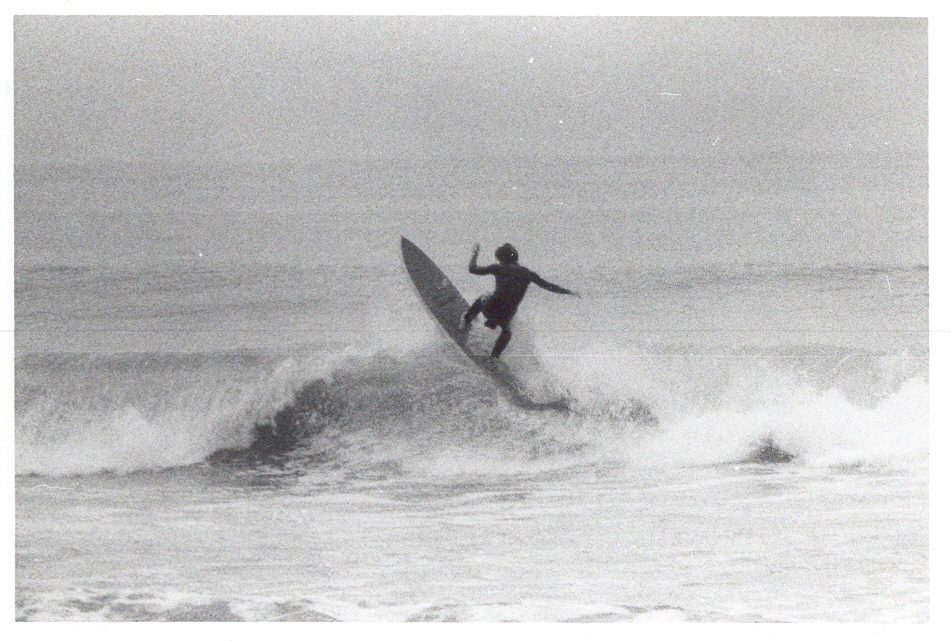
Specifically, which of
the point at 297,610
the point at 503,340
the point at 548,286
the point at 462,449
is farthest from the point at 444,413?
the point at 297,610

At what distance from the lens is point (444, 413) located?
4.21 m

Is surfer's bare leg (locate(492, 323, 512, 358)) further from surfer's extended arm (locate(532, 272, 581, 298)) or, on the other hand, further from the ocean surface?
surfer's extended arm (locate(532, 272, 581, 298))

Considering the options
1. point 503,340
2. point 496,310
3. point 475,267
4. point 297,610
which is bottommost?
point 297,610

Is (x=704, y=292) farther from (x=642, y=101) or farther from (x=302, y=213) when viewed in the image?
(x=302, y=213)

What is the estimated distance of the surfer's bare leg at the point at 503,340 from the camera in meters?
4.21

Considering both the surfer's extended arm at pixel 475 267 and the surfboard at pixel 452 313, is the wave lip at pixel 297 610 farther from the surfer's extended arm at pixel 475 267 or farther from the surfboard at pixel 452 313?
the surfer's extended arm at pixel 475 267

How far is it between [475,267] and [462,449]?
2.31 ft

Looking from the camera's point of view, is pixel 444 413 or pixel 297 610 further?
pixel 444 413

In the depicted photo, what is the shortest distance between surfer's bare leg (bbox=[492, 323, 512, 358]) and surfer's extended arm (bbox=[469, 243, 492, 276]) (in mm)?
224

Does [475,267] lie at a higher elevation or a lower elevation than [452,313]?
higher

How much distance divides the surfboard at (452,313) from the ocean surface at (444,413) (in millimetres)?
45

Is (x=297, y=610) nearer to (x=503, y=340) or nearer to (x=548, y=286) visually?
(x=503, y=340)

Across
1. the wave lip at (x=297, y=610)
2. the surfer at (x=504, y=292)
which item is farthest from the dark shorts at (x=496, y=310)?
the wave lip at (x=297, y=610)

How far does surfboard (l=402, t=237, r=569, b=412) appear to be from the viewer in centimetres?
420
